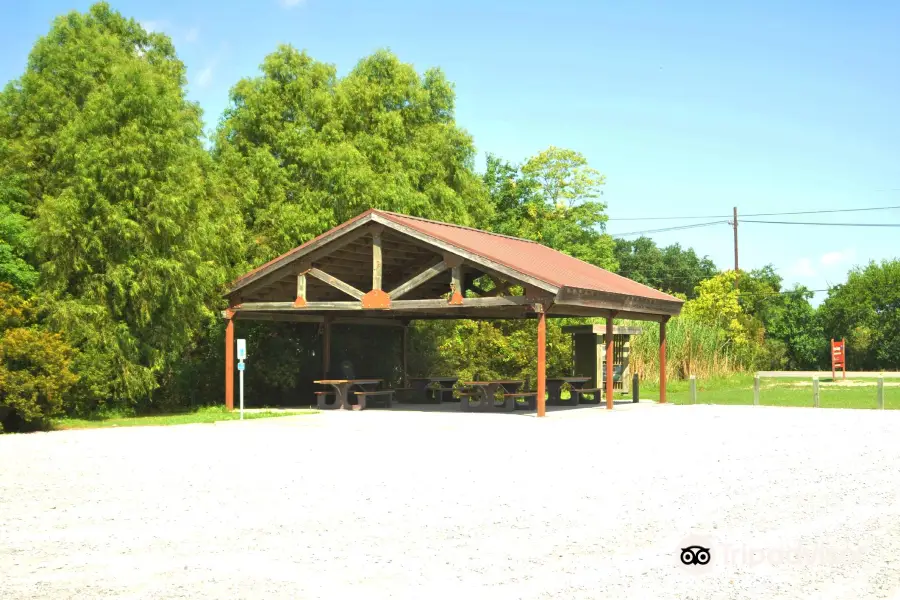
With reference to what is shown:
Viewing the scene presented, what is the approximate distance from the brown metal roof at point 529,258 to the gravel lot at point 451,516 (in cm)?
451

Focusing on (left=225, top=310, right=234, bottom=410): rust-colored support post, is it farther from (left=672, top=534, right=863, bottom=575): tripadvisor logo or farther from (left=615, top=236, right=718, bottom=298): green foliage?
(left=615, top=236, right=718, bottom=298): green foliage

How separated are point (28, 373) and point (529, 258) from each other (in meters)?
9.98

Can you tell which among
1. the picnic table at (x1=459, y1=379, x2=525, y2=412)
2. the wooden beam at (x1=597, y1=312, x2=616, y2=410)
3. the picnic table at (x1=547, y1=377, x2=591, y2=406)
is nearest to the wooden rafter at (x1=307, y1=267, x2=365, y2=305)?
the picnic table at (x1=459, y1=379, x2=525, y2=412)

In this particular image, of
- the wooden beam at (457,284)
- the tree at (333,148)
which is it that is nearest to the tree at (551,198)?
the tree at (333,148)

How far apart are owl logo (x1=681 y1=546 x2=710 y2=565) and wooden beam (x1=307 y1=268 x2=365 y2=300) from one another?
14.0 metres

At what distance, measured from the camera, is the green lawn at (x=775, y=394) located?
2391cm

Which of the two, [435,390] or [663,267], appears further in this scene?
[663,267]

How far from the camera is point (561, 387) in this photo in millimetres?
22625

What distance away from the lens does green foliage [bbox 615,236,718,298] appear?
71875 millimetres

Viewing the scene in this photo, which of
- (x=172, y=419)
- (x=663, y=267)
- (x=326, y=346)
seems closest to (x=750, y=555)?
(x=172, y=419)

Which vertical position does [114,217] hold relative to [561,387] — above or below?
above

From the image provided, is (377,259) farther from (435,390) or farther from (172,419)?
(435,390)

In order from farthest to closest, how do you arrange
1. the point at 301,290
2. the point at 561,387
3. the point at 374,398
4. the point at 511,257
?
the point at 374,398 → the point at 561,387 → the point at 301,290 → the point at 511,257

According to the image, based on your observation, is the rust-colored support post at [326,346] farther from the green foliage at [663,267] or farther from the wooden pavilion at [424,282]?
the green foliage at [663,267]
